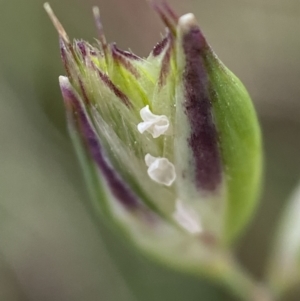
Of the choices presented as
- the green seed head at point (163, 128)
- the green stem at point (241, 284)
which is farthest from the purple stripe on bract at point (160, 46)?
the green stem at point (241, 284)

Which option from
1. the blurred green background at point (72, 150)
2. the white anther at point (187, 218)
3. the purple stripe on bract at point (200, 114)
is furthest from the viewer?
the blurred green background at point (72, 150)

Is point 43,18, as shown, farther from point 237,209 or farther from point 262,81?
point 237,209

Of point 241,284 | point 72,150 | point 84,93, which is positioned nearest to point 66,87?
point 84,93

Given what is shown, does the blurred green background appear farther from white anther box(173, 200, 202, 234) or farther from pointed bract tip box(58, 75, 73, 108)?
pointed bract tip box(58, 75, 73, 108)

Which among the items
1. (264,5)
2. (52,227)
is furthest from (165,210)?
(264,5)

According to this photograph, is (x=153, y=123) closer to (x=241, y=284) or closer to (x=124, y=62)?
(x=124, y=62)

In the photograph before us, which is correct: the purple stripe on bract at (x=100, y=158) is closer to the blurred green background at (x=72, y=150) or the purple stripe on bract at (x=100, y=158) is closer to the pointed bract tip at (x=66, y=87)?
the pointed bract tip at (x=66, y=87)
